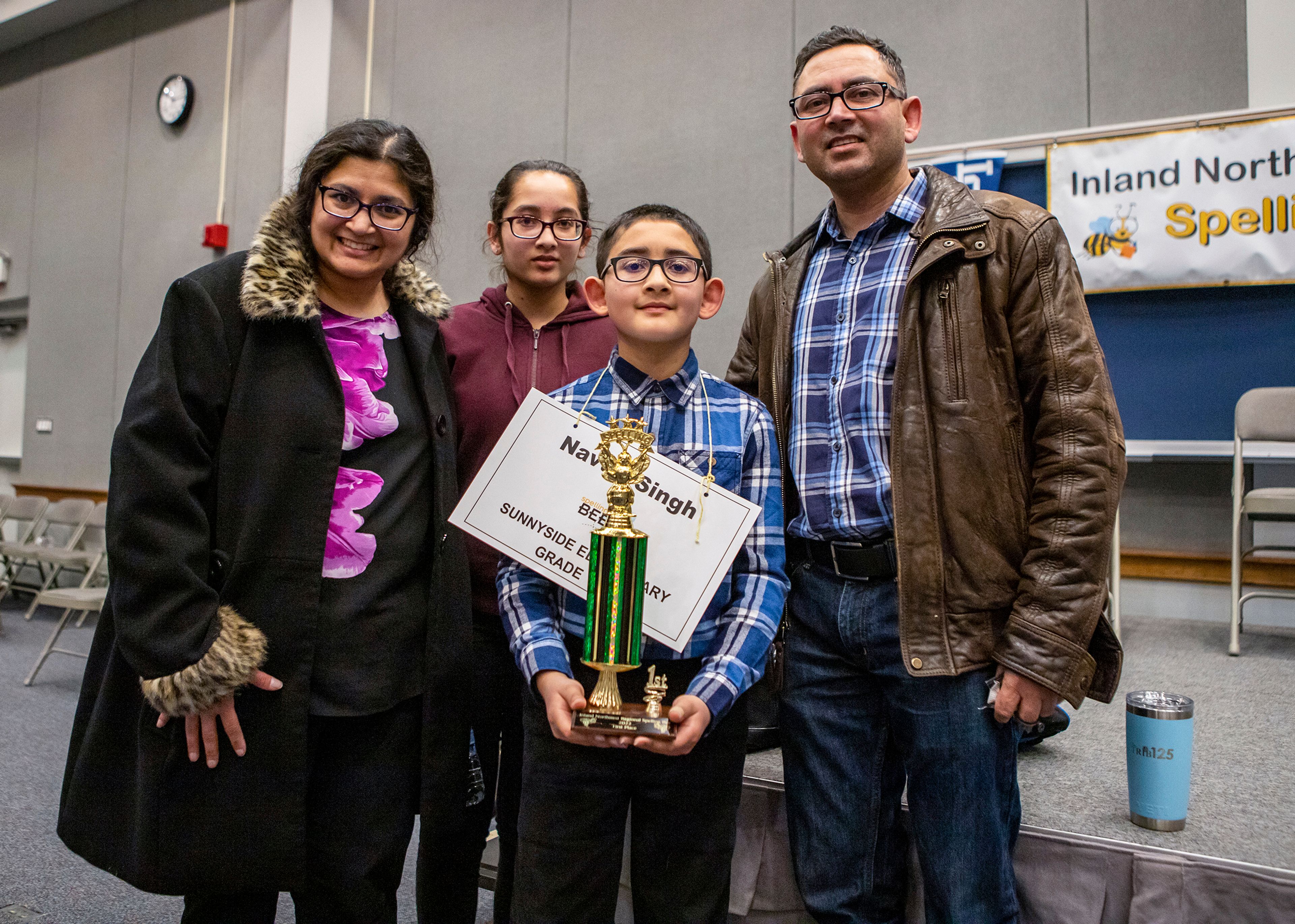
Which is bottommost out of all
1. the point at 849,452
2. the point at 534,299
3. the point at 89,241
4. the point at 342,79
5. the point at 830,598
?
the point at 830,598

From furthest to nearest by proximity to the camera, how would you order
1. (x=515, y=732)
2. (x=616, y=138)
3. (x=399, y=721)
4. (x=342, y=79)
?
1. (x=342, y=79)
2. (x=616, y=138)
3. (x=515, y=732)
4. (x=399, y=721)

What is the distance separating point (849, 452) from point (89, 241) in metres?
7.97

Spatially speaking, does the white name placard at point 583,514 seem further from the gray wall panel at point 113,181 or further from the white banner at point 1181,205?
the gray wall panel at point 113,181

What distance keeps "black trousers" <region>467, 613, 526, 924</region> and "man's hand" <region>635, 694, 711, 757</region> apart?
484 millimetres

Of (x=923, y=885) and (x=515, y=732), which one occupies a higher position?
(x=515, y=732)

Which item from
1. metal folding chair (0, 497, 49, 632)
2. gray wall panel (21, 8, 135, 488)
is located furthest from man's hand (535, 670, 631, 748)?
gray wall panel (21, 8, 135, 488)

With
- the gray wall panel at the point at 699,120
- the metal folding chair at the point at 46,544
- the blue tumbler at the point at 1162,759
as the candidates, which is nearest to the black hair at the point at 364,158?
the blue tumbler at the point at 1162,759

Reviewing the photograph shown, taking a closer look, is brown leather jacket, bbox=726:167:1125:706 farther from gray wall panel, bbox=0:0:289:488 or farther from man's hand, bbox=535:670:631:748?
gray wall panel, bbox=0:0:289:488

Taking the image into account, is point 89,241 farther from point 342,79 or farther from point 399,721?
point 399,721

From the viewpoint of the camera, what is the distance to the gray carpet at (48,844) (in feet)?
6.67

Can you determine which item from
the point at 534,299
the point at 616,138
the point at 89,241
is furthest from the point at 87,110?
the point at 534,299

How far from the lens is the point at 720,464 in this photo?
3.90 ft

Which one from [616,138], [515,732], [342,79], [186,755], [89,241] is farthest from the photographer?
[89,241]

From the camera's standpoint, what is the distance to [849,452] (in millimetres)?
1301
